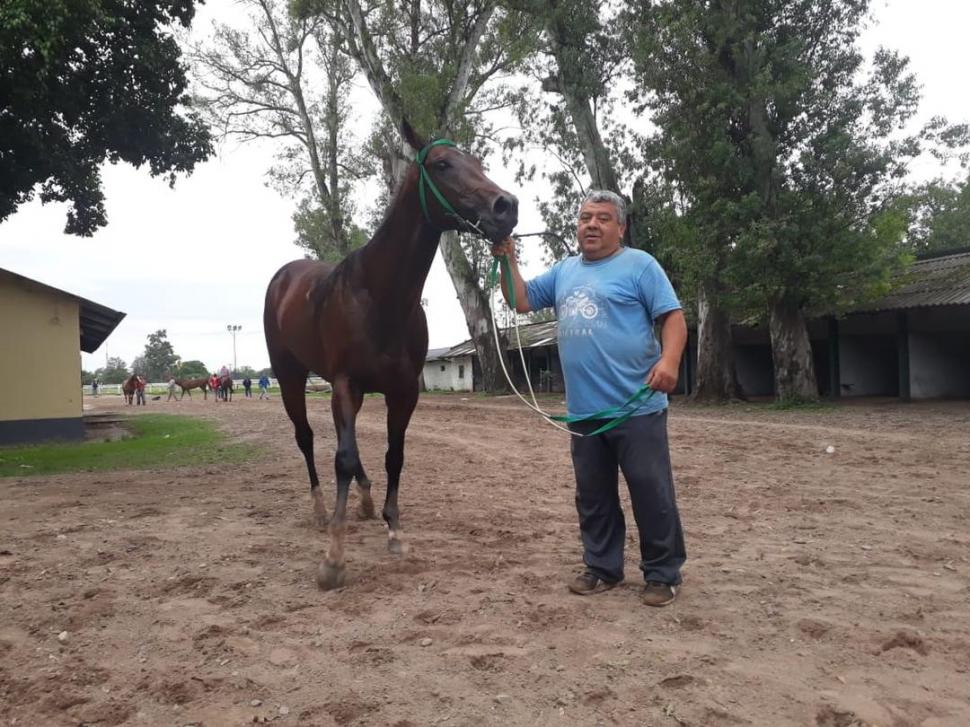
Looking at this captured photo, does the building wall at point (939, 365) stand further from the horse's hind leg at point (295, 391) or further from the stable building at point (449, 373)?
the stable building at point (449, 373)

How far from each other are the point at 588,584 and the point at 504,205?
74.1 inches

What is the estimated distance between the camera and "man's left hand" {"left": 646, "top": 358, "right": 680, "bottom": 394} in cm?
304

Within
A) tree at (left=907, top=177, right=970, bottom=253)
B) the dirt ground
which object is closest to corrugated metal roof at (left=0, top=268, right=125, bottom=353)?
the dirt ground

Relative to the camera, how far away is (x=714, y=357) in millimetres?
19562

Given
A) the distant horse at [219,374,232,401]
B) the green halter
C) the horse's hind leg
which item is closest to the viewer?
the green halter

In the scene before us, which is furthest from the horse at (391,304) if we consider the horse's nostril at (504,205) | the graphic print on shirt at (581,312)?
the graphic print on shirt at (581,312)

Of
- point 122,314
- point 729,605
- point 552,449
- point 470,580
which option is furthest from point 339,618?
point 122,314

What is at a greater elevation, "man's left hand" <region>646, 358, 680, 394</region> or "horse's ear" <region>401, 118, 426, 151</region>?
"horse's ear" <region>401, 118, 426, 151</region>

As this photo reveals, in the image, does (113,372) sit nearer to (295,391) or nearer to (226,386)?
(226,386)

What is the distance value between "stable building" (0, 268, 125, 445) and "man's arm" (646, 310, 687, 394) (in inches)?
558

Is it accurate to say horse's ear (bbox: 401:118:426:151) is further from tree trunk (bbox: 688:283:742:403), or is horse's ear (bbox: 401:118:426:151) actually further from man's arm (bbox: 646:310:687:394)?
tree trunk (bbox: 688:283:742:403)

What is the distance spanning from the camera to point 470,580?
3539 mm

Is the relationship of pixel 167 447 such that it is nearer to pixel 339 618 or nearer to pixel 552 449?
pixel 552 449

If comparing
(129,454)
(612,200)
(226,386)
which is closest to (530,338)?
(226,386)
